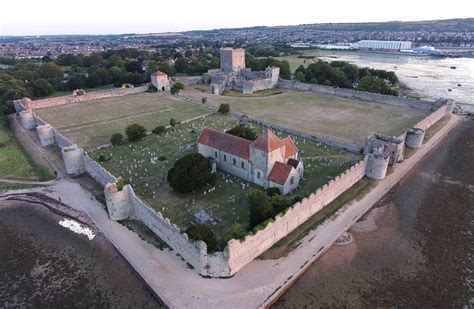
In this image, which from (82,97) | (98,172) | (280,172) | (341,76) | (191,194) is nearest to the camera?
(280,172)

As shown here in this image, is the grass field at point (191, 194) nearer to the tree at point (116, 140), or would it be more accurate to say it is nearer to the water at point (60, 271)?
the tree at point (116, 140)

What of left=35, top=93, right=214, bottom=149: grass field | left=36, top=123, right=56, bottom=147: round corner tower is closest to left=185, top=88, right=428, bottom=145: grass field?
left=35, top=93, right=214, bottom=149: grass field

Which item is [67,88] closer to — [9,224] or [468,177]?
[9,224]

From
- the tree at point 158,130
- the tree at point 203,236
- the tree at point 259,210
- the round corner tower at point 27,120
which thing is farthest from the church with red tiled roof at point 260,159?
the round corner tower at point 27,120

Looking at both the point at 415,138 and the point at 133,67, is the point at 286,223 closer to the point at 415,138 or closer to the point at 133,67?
the point at 415,138

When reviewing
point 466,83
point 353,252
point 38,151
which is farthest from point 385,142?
point 466,83

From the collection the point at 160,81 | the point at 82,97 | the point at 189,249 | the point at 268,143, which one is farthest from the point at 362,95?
the point at 82,97
